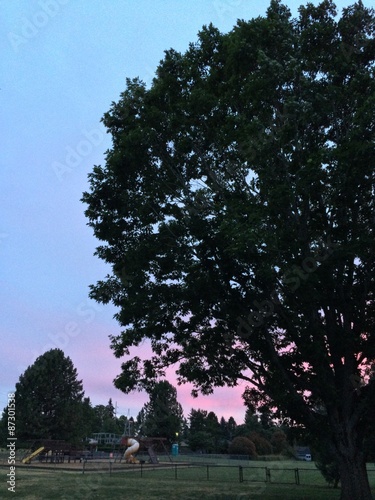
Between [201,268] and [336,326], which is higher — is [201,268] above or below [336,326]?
above

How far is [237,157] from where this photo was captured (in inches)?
614

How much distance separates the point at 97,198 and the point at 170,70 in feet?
17.2

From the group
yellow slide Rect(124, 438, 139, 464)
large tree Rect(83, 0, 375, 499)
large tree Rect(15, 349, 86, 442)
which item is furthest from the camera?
large tree Rect(15, 349, 86, 442)

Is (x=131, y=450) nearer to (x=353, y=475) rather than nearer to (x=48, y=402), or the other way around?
(x=48, y=402)

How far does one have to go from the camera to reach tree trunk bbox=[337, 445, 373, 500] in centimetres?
1459

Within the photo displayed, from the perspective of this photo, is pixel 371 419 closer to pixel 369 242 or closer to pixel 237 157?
pixel 369 242

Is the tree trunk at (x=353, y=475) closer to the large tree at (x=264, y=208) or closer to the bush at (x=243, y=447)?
the large tree at (x=264, y=208)

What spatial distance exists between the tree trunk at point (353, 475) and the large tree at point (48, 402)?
62.8 m

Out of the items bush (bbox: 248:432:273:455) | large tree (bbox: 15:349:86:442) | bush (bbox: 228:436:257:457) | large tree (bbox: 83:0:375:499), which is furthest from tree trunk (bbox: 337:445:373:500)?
bush (bbox: 248:432:273:455)

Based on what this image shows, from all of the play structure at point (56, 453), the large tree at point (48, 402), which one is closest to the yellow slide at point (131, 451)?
the play structure at point (56, 453)

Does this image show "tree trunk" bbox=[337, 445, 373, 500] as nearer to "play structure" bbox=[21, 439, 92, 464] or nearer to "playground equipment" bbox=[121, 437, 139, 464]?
"play structure" bbox=[21, 439, 92, 464]

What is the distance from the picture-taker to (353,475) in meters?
14.9

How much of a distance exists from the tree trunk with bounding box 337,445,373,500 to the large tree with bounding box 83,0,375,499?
0.13ft

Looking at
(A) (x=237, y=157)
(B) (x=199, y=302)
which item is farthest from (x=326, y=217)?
(B) (x=199, y=302)
